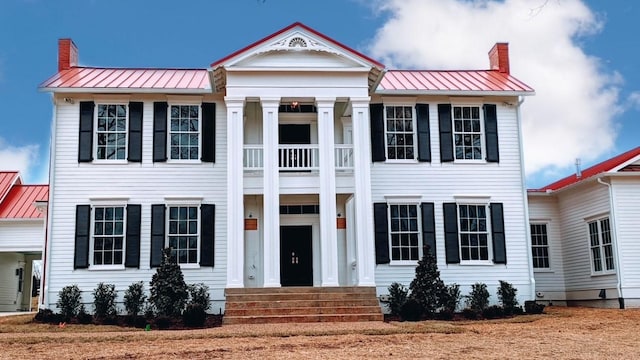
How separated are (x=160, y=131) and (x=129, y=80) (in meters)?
2.12

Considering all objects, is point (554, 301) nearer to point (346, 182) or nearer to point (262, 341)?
point (346, 182)

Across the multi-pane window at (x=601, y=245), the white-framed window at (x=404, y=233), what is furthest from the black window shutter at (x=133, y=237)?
the multi-pane window at (x=601, y=245)

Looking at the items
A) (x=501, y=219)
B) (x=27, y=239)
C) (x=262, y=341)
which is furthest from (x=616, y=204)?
(x=27, y=239)

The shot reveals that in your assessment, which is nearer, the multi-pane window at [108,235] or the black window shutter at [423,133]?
the multi-pane window at [108,235]

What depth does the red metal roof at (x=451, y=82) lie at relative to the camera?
20.2 metres

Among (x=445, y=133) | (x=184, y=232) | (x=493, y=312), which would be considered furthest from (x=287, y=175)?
(x=493, y=312)

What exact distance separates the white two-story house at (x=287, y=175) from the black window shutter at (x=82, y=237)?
1.1 inches

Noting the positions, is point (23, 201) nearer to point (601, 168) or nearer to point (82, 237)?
point (82, 237)

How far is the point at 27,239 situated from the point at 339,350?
1787 centimetres

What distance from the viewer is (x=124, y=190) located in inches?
757

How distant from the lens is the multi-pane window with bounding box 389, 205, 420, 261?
771 inches

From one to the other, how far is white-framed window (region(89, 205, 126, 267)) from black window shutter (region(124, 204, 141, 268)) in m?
0.17

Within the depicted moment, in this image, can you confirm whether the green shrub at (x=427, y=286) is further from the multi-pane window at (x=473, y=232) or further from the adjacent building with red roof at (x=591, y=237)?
the adjacent building with red roof at (x=591, y=237)

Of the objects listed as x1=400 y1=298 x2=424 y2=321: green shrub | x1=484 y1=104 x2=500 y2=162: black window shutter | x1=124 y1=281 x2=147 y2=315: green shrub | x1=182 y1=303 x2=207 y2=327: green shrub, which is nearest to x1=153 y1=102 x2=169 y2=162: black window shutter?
x1=124 y1=281 x2=147 y2=315: green shrub
